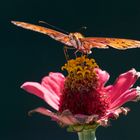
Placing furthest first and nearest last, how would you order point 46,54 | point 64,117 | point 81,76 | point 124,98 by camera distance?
1. point 46,54
2. point 81,76
3. point 124,98
4. point 64,117

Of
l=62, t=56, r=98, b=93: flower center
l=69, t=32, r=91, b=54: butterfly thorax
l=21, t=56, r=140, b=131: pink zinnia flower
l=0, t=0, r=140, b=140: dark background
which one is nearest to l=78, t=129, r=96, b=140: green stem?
l=21, t=56, r=140, b=131: pink zinnia flower

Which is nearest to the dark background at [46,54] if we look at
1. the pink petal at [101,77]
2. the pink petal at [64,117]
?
the pink petal at [101,77]

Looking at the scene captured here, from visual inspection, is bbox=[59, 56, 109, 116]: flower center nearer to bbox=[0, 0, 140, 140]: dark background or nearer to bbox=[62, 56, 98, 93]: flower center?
bbox=[62, 56, 98, 93]: flower center

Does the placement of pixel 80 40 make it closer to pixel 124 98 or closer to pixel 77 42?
pixel 77 42

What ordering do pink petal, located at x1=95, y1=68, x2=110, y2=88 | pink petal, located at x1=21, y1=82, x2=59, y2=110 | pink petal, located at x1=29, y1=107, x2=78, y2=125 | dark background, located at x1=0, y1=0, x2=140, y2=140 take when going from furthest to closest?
dark background, located at x1=0, y1=0, x2=140, y2=140, pink petal, located at x1=95, y1=68, x2=110, y2=88, pink petal, located at x1=21, y1=82, x2=59, y2=110, pink petal, located at x1=29, y1=107, x2=78, y2=125

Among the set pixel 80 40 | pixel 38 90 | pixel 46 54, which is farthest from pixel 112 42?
pixel 46 54

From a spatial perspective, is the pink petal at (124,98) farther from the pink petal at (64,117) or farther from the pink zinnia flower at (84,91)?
the pink petal at (64,117)

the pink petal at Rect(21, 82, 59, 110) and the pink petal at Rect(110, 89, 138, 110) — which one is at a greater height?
the pink petal at Rect(21, 82, 59, 110)

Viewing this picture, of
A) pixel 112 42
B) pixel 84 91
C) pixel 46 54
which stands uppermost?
pixel 46 54
